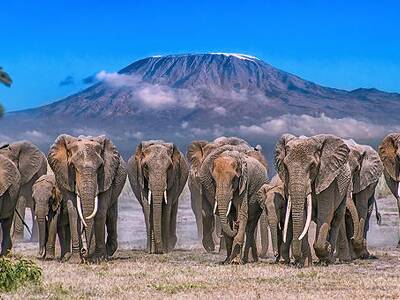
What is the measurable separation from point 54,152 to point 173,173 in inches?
156

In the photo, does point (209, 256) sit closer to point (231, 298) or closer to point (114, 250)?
point (114, 250)

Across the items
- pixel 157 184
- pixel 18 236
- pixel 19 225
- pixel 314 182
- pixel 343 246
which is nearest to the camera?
pixel 314 182

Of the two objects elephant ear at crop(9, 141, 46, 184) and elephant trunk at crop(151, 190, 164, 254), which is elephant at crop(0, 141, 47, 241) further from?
elephant trunk at crop(151, 190, 164, 254)

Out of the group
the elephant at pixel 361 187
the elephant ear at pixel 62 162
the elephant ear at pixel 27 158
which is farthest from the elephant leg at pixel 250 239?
the elephant ear at pixel 27 158

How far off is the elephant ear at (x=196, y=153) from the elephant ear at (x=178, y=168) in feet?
5.19

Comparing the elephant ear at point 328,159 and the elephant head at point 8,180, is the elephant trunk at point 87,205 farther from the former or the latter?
the elephant ear at point 328,159

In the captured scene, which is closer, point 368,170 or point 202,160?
point 368,170

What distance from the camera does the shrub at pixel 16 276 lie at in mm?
13648

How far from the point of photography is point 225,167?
17.5 meters

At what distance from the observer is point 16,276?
546 inches

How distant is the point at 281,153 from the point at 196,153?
25.5 ft

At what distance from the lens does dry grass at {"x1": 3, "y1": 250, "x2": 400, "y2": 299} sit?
43.8 feet

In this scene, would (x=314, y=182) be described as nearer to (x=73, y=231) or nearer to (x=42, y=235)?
(x=73, y=231)

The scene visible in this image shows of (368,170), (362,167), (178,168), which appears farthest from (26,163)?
(368,170)
